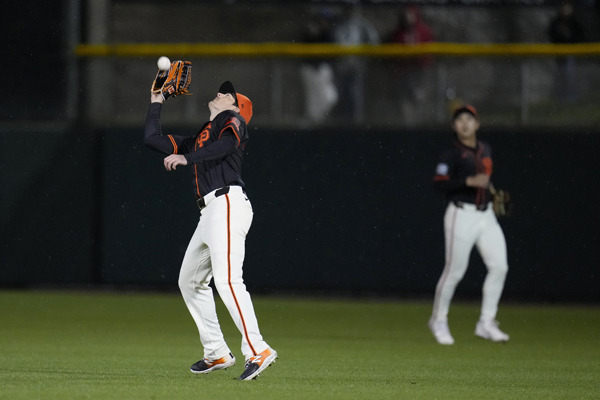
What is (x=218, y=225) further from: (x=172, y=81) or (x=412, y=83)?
(x=412, y=83)

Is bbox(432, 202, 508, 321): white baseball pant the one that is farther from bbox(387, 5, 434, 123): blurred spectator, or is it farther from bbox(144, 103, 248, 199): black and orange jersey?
bbox(387, 5, 434, 123): blurred spectator

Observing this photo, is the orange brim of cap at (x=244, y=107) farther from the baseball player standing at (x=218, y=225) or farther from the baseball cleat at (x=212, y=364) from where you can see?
the baseball cleat at (x=212, y=364)

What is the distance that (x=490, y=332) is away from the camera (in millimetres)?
10914

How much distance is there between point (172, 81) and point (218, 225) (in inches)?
39.8

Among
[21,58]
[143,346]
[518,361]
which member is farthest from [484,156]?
[21,58]

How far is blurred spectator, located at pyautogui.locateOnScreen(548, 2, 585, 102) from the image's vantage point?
48.3ft

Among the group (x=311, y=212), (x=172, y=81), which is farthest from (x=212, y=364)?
(x=311, y=212)

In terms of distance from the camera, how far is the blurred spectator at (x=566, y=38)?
14.7 meters

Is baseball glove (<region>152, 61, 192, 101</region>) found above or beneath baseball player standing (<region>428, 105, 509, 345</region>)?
above

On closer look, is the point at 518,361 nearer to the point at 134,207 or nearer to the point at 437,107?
the point at 437,107

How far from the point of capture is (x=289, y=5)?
16344 millimetres

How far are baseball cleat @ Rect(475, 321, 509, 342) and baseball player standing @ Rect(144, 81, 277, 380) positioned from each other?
3480 mm

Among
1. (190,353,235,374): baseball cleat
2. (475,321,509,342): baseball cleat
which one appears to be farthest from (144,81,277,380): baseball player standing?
(475,321,509,342): baseball cleat

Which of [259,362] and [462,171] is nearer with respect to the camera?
[259,362]
